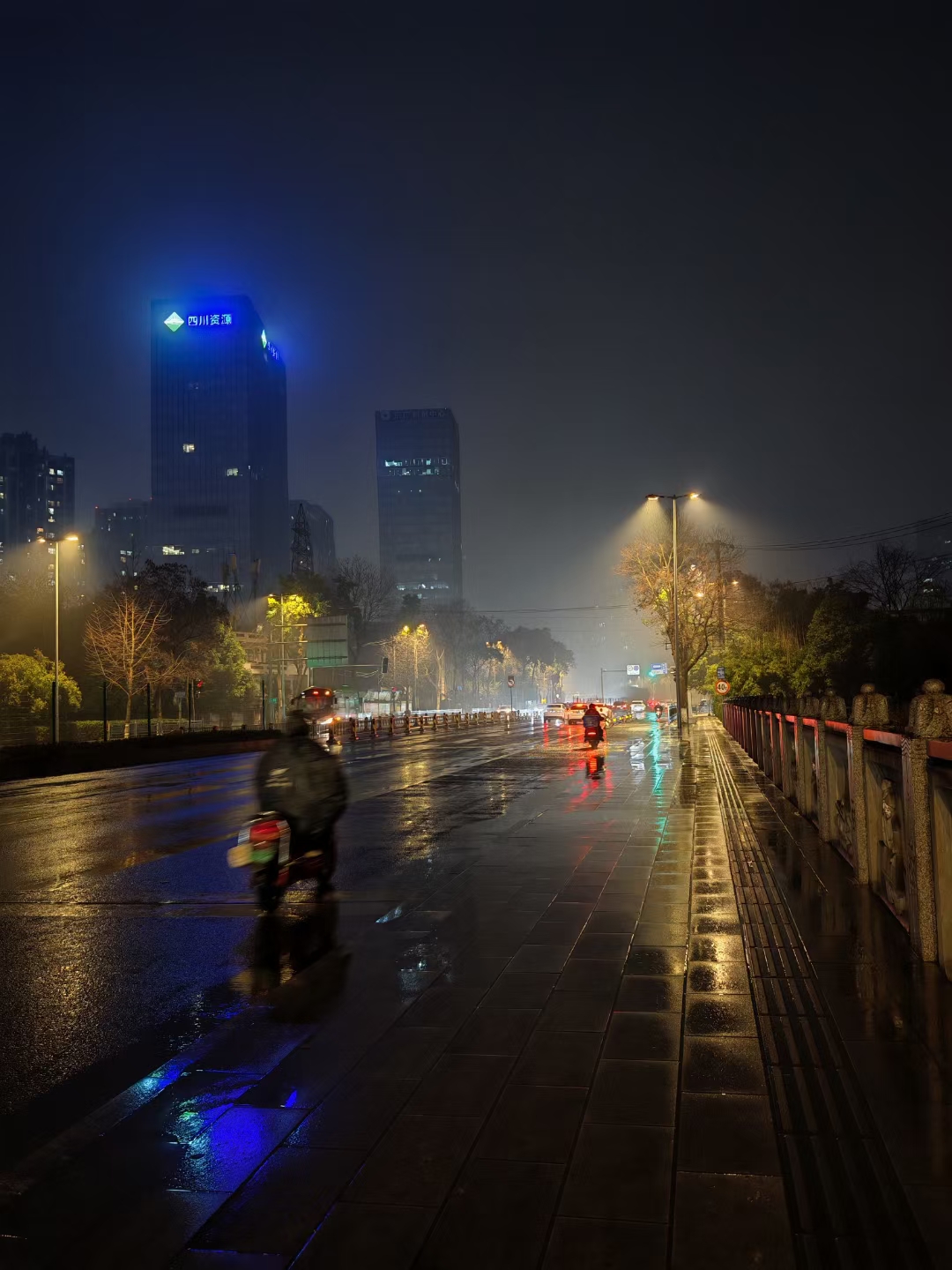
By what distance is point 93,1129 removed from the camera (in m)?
4.26

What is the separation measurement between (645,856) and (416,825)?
15.1 ft

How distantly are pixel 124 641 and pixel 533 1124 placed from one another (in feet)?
191

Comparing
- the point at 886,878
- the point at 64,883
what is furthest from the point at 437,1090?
the point at 64,883

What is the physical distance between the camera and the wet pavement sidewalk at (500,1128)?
3246 millimetres

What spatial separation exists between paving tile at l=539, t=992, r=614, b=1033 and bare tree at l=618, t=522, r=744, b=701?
51023mm

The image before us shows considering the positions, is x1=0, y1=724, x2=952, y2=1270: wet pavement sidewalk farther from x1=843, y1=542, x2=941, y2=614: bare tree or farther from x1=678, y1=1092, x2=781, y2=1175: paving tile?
x1=843, y1=542, x2=941, y2=614: bare tree

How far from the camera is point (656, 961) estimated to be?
679 centimetres

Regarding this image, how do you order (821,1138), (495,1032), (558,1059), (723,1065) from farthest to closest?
(495,1032), (558,1059), (723,1065), (821,1138)

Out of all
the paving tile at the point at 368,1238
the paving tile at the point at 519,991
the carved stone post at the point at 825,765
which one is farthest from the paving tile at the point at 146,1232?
the carved stone post at the point at 825,765

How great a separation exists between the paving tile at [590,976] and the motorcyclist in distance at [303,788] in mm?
3308

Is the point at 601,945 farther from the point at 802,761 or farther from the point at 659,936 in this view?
the point at 802,761

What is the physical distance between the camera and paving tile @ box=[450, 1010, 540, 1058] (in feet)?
16.6

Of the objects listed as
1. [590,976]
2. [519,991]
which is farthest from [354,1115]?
[590,976]

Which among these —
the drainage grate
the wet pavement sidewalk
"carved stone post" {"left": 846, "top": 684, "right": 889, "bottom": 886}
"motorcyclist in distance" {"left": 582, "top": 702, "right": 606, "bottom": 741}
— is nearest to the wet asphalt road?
the wet pavement sidewalk
